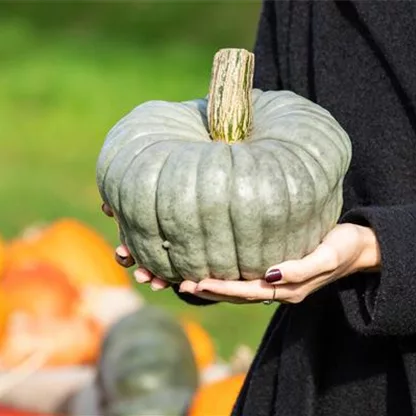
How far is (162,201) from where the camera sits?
6.19 ft

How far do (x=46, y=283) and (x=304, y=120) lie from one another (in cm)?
288

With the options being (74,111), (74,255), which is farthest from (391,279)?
(74,111)

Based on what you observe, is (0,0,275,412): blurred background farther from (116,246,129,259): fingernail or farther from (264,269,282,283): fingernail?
(264,269,282,283): fingernail

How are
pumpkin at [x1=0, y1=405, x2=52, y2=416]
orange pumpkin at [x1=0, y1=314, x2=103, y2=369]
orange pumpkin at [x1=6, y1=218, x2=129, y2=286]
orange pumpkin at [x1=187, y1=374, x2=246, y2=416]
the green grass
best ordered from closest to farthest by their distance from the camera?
orange pumpkin at [x1=187, y1=374, x2=246, y2=416], pumpkin at [x1=0, y1=405, x2=52, y2=416], orange pumpkin at [x1=0, y1=314, x2=103, y2=369], orange pumpkin at [x1=6, y1=218, x2=129, y2=286], the green grass

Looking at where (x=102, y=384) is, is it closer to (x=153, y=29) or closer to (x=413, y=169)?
(x=413, y=169)

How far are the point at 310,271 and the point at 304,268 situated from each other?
0.01 metres

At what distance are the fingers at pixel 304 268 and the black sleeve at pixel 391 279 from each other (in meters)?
0.09

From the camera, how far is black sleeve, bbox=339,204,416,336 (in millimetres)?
1918

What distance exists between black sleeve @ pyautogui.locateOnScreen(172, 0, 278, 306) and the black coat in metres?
0.05

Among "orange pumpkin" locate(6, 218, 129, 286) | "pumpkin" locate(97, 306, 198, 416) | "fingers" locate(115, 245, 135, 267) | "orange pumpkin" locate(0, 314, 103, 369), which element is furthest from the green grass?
"fingers" locate(115, 245, 135, 267)

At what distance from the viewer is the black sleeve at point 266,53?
2.35m

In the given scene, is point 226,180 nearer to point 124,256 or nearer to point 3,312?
point 124,256

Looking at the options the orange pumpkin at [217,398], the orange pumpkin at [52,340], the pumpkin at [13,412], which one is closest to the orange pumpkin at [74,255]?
the orange pumpkin at [52,340]

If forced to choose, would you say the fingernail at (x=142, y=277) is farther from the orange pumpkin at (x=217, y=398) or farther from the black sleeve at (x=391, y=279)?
the orange pumpkin at (x=217, y=398)
